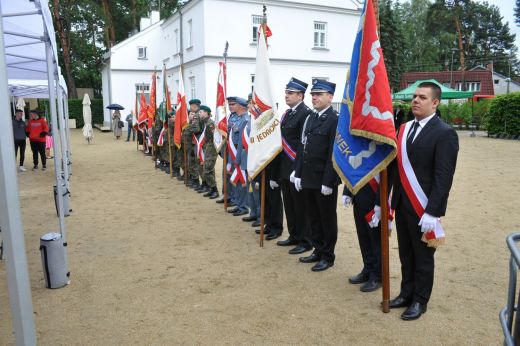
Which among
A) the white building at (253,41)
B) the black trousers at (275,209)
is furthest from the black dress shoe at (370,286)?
the white building at (253,41)

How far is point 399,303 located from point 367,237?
79 cm

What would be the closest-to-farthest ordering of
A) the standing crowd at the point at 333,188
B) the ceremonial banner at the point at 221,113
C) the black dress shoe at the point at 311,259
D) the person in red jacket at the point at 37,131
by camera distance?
the standing crowd at the point at 333,188 → the black dress shoe at the point at 311,259 → the ceremonial banner at the point at 221,113 → the person in red jacket at the point at 37,131

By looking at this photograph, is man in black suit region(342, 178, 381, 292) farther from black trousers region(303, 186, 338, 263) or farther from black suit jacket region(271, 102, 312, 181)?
black suit jacket region(271, 102, 312, 181)

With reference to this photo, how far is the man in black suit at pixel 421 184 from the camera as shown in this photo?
365 centimetres

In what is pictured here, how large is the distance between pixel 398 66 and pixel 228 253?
Result: 4462 cm

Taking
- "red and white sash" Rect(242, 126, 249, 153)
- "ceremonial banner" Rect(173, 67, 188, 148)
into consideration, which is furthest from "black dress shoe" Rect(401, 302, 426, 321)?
"ceremonial banner" Rect(173, 67, 188, 148)

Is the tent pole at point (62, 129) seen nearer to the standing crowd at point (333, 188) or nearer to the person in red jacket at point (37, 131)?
the standing crowd at point (333, 188)

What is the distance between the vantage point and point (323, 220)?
527 centimetres

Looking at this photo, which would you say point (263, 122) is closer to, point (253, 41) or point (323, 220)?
point (323, 220)

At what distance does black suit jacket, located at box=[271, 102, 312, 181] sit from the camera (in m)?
5.75

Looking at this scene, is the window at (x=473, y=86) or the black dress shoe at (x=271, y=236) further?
the window at (x=473, y=86)

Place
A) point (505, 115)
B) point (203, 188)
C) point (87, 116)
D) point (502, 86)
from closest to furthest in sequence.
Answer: point (203, 188) → point (505, 115) → point (87, 116) → point (502, 86)

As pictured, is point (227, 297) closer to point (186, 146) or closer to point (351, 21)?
point (186, 146)

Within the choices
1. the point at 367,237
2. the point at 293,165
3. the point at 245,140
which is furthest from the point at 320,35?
the point at 367,237
